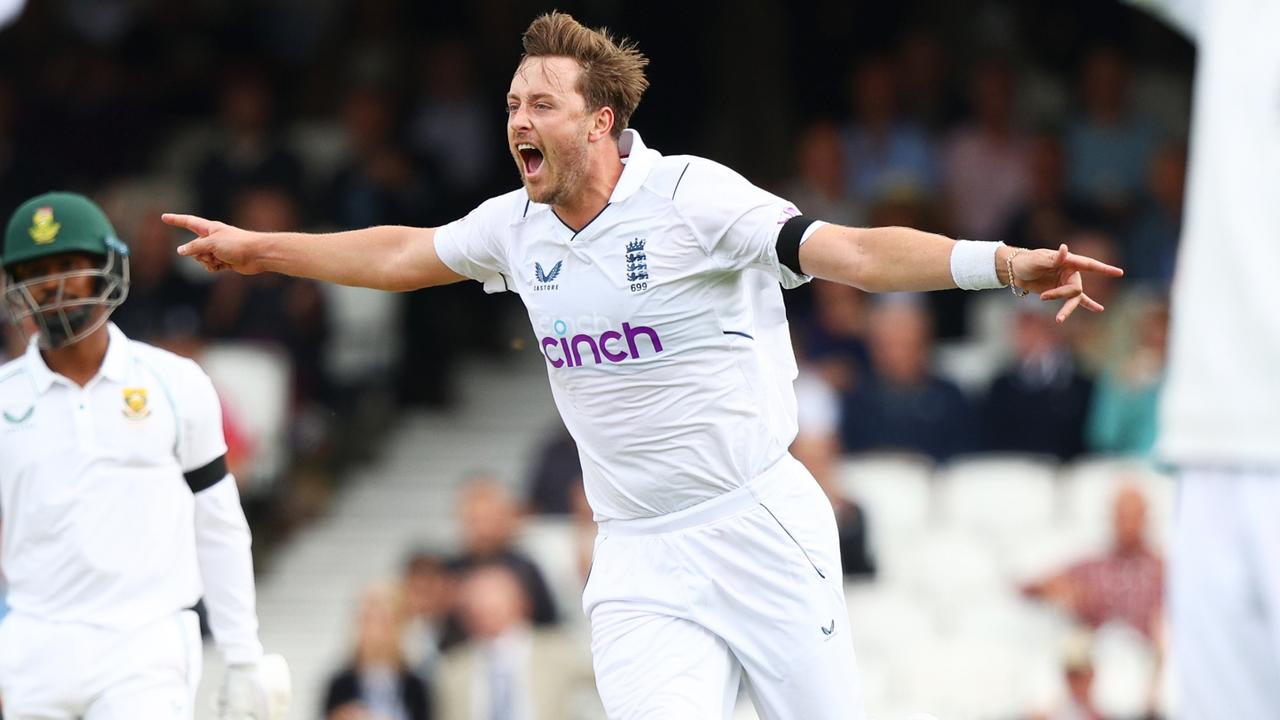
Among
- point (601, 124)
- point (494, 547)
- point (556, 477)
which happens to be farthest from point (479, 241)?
point (556, 477)

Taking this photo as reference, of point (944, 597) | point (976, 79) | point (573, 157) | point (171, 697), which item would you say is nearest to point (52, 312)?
point (171, 697)

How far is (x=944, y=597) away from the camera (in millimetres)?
10773

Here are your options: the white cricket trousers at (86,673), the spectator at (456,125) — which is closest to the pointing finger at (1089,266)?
the white cricket trousers at (86,673)

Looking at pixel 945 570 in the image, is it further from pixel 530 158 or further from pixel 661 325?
pixel 530 158

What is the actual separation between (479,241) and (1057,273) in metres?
1.75

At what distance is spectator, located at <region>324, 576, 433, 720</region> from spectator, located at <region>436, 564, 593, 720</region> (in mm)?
191

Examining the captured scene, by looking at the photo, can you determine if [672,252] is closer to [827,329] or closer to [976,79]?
[827,329]

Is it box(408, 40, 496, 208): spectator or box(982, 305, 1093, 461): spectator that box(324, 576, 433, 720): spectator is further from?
box(408, 40, 496, 208): spectator

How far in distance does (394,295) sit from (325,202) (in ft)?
2.65

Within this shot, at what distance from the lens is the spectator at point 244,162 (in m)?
13.5

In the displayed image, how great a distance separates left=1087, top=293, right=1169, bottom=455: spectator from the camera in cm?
1142

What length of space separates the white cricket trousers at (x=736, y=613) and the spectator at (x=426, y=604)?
539 centimetres

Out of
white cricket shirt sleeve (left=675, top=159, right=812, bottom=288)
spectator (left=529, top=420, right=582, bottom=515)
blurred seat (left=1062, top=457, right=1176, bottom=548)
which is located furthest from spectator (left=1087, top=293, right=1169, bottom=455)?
white cricket shirt sleeve (left=675, top=159, right=812, bottom=288)

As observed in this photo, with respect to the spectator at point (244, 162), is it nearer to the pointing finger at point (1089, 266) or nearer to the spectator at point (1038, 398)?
the spectator at point (1038, 398)
